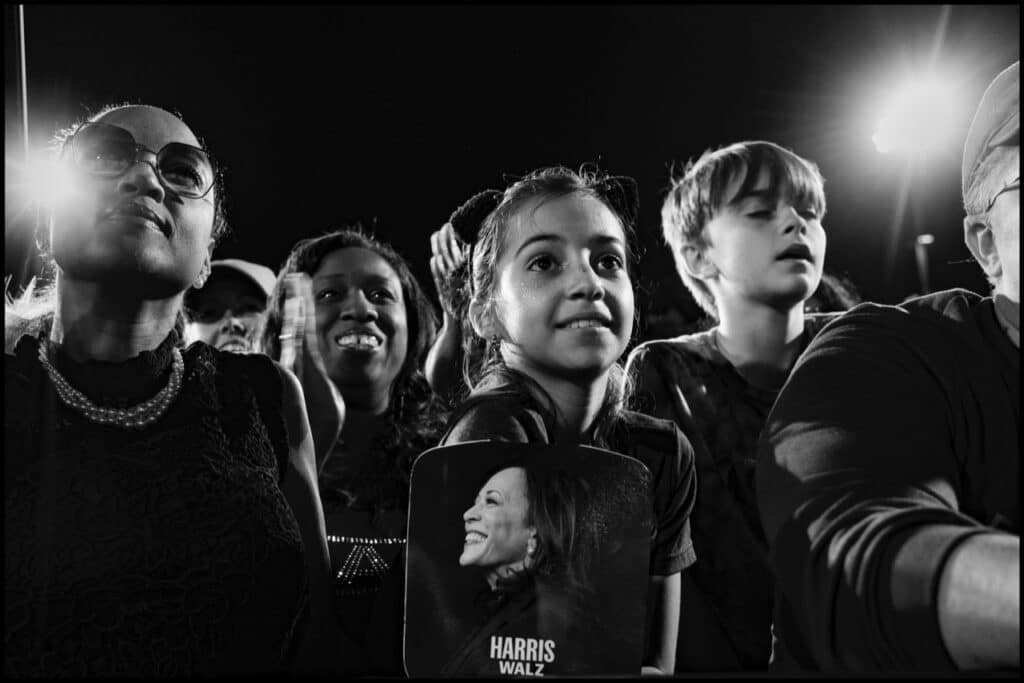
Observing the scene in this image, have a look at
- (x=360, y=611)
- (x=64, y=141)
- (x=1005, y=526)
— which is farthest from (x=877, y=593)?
(x=64, y=141)

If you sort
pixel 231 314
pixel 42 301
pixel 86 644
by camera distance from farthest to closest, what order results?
1. pixel 231 314
2. pixel 42 301
3. pixel 86 644

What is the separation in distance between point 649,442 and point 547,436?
0.15 meters

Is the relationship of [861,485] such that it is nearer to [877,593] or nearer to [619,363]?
[877,593]

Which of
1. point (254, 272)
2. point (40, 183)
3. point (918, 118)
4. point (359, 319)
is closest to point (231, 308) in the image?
point (254, 272)

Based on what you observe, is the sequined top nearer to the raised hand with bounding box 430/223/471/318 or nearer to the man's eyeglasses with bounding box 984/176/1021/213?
the raised hand with bounding box 430/223/471/318

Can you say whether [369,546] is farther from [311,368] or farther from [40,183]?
[40,183]

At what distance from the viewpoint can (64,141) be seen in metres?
1.22

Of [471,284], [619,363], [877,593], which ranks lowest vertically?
[877,593]

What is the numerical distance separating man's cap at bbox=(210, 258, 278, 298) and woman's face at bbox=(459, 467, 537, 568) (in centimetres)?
84

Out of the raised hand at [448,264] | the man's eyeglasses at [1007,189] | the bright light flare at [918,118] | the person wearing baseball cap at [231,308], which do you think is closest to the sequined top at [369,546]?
the raised hand at [448,264]

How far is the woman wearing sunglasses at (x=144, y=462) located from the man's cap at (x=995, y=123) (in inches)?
35.0

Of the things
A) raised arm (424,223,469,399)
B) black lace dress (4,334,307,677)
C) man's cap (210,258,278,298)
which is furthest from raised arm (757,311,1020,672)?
man's cap (210,258,278,298)

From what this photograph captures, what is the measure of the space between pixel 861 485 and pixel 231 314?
1.41m

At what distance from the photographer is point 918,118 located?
1.42 m
